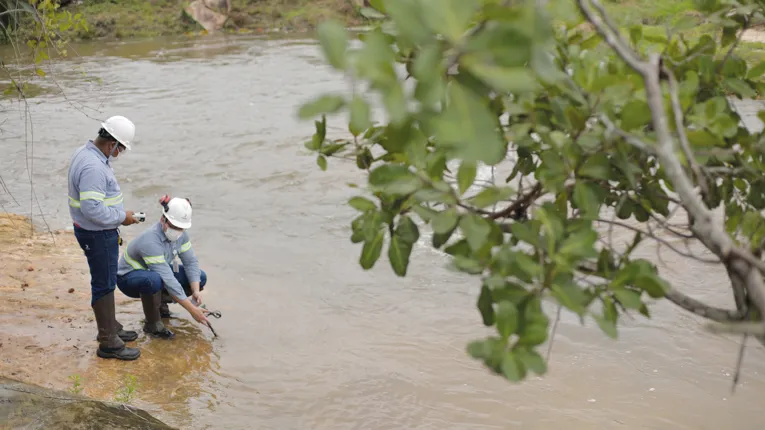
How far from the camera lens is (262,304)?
683 centimetres

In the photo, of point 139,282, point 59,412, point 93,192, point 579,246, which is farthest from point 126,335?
point 579,246

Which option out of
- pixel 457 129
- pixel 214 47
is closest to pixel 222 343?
pixel 457 129

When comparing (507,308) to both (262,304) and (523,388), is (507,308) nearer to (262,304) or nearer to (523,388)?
(523,388)

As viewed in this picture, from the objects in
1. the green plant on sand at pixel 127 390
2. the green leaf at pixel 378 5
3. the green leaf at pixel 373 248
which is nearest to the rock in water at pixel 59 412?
the green plant on sand at pixel 127 390

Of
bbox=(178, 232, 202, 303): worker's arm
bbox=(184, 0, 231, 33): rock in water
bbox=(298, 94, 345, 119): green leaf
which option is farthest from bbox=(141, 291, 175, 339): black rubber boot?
bbox=(184, 0, 231, 33): rock in water

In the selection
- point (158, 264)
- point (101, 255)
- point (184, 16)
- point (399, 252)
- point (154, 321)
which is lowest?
point (184, 16)

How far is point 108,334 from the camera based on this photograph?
5.34 metres

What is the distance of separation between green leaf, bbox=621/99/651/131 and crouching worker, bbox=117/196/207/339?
13.7ft

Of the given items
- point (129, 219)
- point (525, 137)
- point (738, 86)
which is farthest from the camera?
point (129, 219)

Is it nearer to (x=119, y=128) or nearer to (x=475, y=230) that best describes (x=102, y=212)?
(x=119, y=128)

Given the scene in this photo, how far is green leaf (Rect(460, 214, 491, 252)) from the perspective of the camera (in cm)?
170

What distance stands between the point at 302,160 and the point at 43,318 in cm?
603

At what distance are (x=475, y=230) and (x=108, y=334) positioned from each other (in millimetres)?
4221

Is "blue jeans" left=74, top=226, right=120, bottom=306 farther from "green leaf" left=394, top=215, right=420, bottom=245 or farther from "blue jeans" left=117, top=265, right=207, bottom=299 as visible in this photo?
"green leaf" left=394, top=215, right=420, bottom=245
